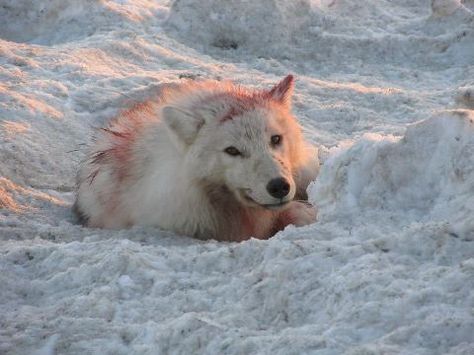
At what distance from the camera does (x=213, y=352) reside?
2.93 meters

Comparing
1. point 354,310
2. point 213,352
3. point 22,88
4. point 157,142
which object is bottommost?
point 22,88

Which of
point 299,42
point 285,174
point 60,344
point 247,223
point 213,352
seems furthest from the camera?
point 299,42

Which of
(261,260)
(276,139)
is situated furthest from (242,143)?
(261,260)

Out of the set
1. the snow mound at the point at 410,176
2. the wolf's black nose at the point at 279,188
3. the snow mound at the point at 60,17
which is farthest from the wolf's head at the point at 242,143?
the snow mound at the point at 60,17

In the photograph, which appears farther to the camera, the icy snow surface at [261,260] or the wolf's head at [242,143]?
the wolf's head at [242,143]

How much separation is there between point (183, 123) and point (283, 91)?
83 cm

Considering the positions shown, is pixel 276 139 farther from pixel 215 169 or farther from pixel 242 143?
pixel 215 169

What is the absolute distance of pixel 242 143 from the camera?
215 inches

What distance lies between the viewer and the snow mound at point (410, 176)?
3.67 m

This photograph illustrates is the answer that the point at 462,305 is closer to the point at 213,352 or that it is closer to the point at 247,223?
the point at 213,352

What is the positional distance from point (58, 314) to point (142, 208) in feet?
7.54

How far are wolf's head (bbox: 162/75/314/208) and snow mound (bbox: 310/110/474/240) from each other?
38.3 inches

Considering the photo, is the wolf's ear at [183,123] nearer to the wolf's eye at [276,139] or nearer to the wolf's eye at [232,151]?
the wolf's eye at [232,151]

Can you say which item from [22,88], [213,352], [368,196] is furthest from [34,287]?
[22,88]
